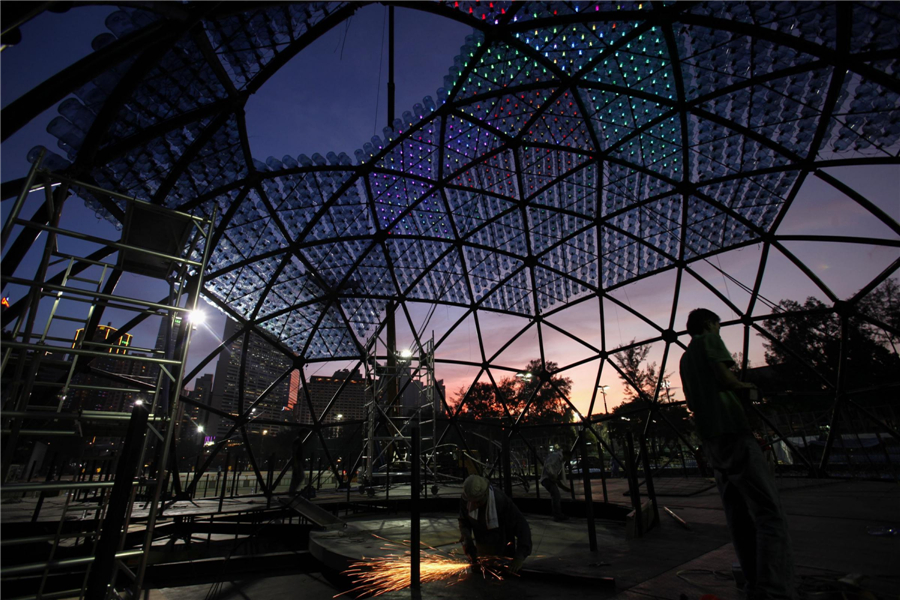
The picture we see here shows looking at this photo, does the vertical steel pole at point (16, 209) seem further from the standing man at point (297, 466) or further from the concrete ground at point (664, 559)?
the standing man at point (297, 466)

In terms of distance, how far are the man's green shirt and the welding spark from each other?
277 centimetres

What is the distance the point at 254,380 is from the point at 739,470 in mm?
80244

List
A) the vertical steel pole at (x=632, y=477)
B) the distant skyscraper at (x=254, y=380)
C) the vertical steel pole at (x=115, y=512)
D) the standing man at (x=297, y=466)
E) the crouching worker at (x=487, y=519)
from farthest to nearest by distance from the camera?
the distant skyscraper at (x=254, y=380) < the standing man at (x=297, y=466) < the vertical steel pole at (x=632, y=477) < the crouching worker at (x=487, y=519) < the vertical steel pole at (x=115, y=512)

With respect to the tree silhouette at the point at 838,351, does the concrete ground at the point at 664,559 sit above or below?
below

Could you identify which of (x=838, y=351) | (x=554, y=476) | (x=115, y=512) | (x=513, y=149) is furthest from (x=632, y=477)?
(x=838, y=351)

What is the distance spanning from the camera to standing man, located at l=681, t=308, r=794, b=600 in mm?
2684

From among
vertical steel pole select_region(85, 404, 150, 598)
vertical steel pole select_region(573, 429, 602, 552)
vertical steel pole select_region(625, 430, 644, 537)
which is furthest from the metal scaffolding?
vertical steel pole select_region(625, 430, 644, 537)

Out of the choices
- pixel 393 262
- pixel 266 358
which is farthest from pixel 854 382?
pixel 266 358

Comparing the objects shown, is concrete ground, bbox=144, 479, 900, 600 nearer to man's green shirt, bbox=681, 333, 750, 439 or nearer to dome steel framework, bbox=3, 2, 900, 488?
man's green shirt, bbox=681, 333, 750, 439

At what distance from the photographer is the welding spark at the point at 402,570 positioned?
4645mm

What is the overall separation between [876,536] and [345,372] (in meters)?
23.2

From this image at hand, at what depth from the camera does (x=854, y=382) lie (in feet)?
104

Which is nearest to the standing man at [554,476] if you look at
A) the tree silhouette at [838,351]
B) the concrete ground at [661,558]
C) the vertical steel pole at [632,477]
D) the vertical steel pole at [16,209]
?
the concrete ground at [661,558]

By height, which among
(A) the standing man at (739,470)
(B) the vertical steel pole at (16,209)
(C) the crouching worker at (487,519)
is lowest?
(C) the crouching worker at (487,519)
